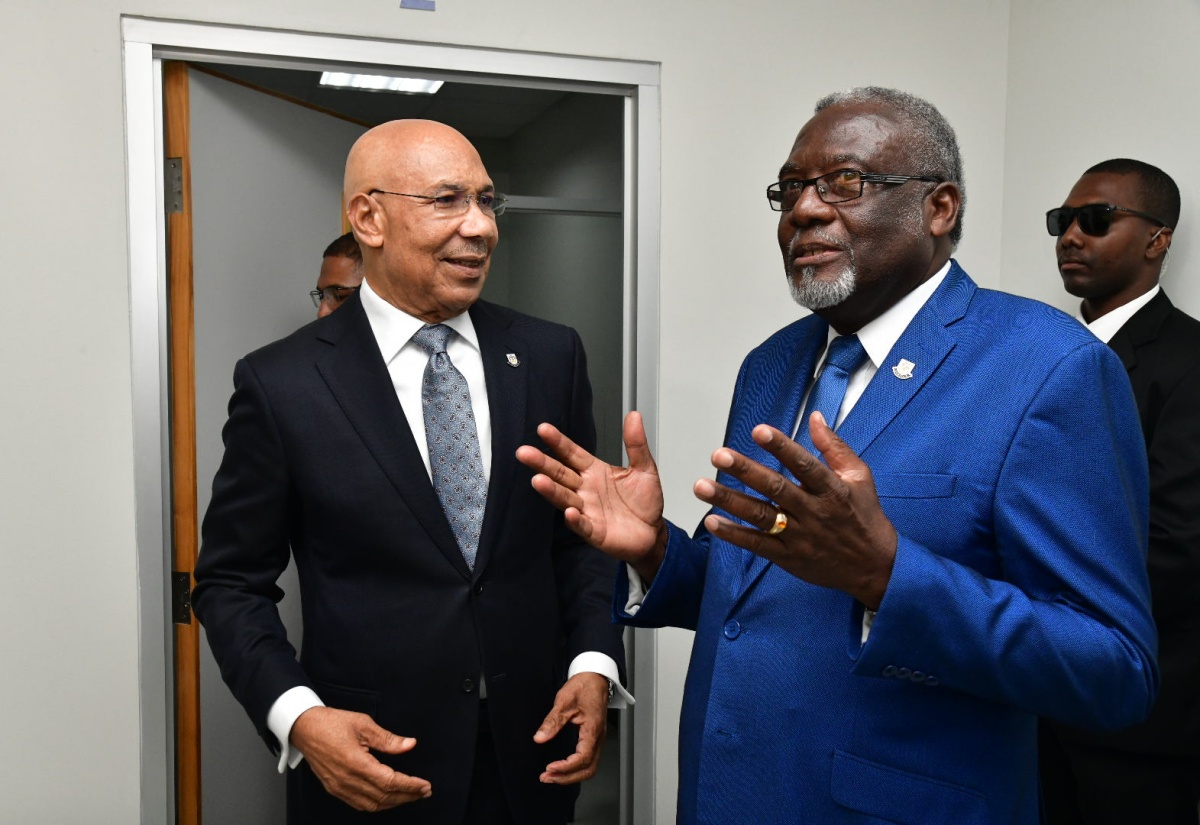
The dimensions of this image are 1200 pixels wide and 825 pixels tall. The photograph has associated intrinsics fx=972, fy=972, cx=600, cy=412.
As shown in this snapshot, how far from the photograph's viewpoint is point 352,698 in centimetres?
155

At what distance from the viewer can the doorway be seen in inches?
90.6

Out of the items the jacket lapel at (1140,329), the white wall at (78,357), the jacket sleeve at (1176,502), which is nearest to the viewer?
the jacket sleeve at (1176,502)

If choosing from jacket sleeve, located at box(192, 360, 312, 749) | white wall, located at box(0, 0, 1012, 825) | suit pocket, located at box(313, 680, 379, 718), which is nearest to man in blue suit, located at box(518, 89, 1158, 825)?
suit pocket, located at box(313, 680, 379, 718)

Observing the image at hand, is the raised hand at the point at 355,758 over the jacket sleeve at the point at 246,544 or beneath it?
beneath

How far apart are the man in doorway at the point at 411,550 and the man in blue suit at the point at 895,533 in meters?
0.27

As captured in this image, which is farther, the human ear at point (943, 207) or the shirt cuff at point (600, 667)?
the shirt cuff at point (600, 667)

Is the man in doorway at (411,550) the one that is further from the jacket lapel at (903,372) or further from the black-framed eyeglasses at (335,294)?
the black-framed eyeglasses at (335,294)

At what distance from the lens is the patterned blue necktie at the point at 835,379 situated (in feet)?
4.28

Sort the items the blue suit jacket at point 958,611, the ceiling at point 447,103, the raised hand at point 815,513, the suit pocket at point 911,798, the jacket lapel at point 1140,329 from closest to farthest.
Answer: the raised hand at point 815,513 < the blue suit jacket at point 958,611 < the suit pocket at point 911,798 < the jacket lapel at point 1140,329 < the ceiling at point 447,103

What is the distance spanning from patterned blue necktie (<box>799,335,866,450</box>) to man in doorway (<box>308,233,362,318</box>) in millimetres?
1512

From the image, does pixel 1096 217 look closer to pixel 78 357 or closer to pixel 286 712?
pixel 286 712

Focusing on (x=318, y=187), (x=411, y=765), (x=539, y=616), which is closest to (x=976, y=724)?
(x=539, y=616)

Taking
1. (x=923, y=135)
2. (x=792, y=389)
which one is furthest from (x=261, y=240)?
(x=923, y=135)

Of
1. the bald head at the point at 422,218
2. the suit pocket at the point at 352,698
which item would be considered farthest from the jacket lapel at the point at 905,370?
the suit pocket at the point at 352,698
